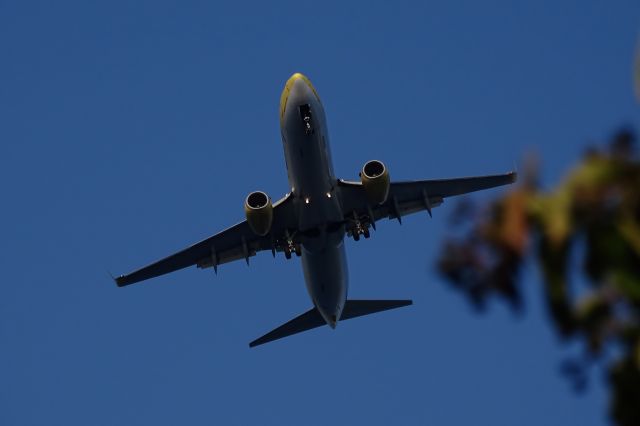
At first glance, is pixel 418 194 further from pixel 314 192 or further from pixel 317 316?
pixel 317 316

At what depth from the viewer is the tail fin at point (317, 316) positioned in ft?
142

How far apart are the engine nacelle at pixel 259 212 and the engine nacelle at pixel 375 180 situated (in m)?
4.20

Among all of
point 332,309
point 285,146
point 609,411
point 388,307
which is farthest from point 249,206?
point 609,411

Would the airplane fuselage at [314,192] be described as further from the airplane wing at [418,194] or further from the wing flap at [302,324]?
the wing flap at [302,324]

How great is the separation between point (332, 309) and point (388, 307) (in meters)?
3.58

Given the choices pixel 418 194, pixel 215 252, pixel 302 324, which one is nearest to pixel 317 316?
pixel 302 324

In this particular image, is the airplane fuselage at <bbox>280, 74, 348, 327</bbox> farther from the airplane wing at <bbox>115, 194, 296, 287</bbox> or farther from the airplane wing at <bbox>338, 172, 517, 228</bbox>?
Result: the airplane wing at <bbox>115, 194, 296, 287</bbox>

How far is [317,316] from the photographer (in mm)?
43906

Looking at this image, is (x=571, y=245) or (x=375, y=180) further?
(x=375, y=180)

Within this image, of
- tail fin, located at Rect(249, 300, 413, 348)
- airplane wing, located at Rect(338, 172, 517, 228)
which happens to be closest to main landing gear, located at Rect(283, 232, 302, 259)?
airplane wing, located at Rect(338, 172, 517, 228)

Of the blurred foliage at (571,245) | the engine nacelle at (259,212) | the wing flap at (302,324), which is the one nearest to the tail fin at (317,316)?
the wing flap at (302,324)

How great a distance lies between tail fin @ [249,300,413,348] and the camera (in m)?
43.4

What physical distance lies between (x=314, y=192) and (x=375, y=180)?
2785mm

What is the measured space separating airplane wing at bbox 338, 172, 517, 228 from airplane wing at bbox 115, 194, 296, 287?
4.16 m
